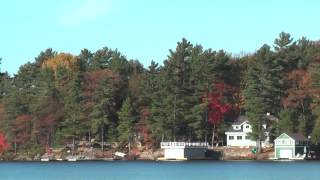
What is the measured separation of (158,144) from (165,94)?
280 inches

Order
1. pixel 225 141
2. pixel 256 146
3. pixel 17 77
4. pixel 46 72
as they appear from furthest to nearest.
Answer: pixel 17 77, pixel 46 72, pixel 225 141, pixel 256 146

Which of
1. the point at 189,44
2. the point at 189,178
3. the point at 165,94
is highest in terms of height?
the point at 189,44

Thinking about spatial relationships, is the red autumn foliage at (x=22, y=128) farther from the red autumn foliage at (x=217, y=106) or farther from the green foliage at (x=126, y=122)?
the red autumn foliage at (x=217, y=106)

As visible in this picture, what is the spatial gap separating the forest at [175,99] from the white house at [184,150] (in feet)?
5.60

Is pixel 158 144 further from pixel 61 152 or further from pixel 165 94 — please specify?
pixel 61 152

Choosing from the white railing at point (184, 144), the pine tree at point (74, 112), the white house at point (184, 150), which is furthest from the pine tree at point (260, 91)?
the pine tree at point (74, 112)

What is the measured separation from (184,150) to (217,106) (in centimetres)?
772

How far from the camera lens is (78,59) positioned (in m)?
131

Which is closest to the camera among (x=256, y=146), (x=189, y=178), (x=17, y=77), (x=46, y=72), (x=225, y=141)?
(x=189, y=178)

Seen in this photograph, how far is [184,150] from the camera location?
105 meters

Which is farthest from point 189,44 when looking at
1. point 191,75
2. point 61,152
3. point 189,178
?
point 189,178

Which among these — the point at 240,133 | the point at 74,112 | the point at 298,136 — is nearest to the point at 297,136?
the point at 298,136

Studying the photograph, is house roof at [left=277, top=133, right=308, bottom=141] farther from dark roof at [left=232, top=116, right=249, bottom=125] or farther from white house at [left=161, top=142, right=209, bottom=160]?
white house at [left=161, top=142, right=209, bottom=160]

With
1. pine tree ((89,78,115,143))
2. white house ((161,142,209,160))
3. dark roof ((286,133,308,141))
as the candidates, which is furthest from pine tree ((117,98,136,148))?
dark roof ((286,133,308,141))
